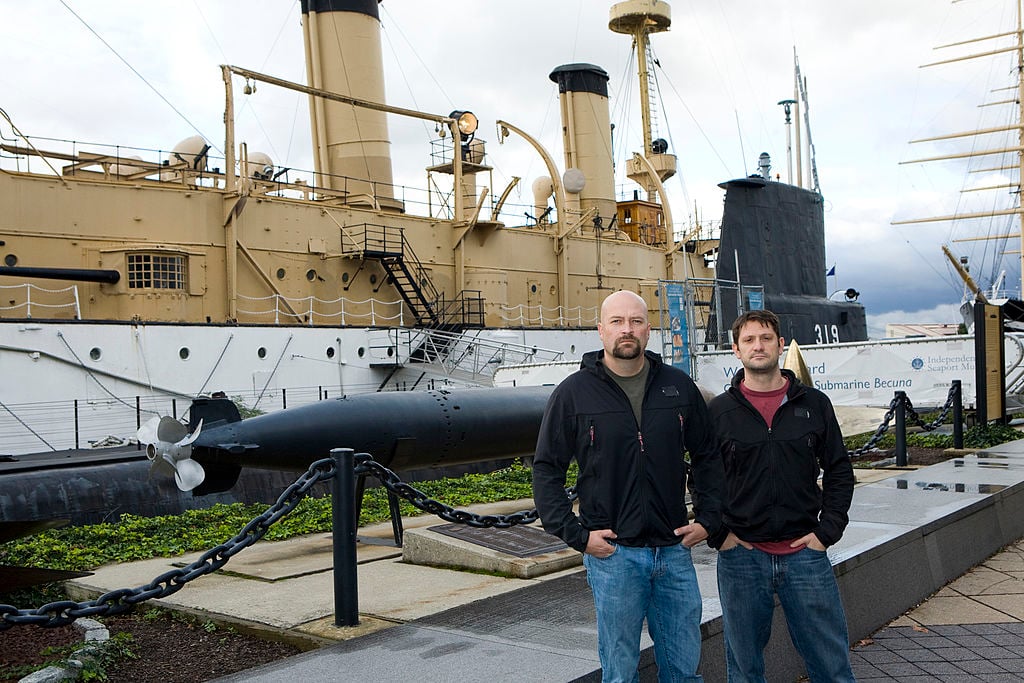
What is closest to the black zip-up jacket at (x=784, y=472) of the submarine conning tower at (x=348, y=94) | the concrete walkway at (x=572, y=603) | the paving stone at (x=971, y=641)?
the concrete walkway at (x=572, y=603)

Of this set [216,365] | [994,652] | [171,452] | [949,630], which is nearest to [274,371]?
[216,365]

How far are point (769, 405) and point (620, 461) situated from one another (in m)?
0.80

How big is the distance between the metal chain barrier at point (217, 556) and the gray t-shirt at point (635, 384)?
7.03ft

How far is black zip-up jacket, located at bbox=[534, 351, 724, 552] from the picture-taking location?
3646mm

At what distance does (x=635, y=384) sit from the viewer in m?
3.82

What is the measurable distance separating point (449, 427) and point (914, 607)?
4792 mm

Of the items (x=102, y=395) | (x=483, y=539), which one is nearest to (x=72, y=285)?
(x=102, y=395)

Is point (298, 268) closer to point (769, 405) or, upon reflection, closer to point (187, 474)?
point (187, 474)

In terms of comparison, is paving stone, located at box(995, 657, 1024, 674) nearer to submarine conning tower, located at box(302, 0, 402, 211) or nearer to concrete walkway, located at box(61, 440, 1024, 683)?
concrete walkway, located at box(61, 440, 1024, 683)

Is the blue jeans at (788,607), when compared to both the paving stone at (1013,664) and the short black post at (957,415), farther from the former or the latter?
the short black post at (957,415)

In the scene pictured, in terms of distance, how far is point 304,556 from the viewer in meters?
8.07

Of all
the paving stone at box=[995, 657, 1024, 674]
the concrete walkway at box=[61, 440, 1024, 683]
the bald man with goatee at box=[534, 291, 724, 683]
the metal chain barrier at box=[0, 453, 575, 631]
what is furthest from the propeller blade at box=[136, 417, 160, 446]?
the paving stone at box=[995, 657, 1024, 674]

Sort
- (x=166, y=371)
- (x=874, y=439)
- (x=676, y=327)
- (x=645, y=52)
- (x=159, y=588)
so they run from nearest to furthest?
1. (x=159, y=588)
2. (x=874, y=439)
3. (x=166, y=371)
4. (x=676, y=327)
5. (x=645, y=52)

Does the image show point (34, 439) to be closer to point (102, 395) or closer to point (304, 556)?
point (102, 395)
